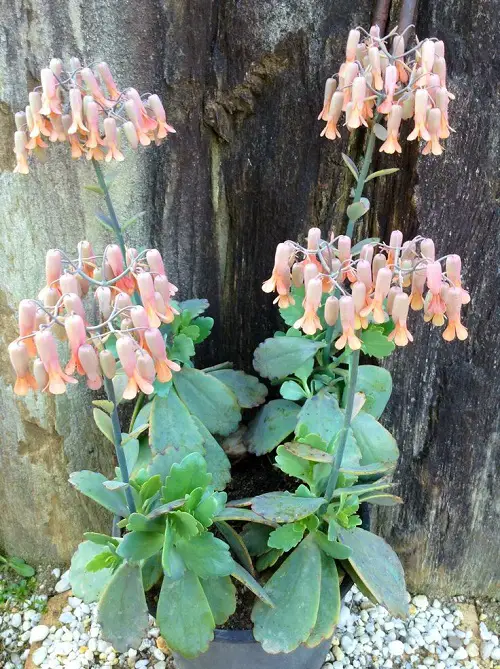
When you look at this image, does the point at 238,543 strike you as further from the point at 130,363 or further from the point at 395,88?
the point at 395,88

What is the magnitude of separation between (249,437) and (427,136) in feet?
2.24

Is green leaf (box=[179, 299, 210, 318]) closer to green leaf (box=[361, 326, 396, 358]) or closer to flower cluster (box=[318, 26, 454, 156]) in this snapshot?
green leaf (box=[361, 326, 396, 358])

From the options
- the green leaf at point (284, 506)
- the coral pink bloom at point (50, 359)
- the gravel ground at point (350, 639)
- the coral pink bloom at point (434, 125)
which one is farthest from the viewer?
the gravel ground at point (350, 639)

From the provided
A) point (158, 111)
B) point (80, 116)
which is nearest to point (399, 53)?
point (158, 111)

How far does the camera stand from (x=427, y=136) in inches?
38.2

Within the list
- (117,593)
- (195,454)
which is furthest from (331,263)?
(117,593)

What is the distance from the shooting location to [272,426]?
4.28 feet

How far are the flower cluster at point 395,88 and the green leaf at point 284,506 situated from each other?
0.59m

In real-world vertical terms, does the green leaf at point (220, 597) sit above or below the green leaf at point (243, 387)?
below

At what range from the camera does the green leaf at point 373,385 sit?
1259 mm

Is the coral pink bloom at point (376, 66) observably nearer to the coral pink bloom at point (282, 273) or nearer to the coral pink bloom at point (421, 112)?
the coral pink bloom at point (421, 112)

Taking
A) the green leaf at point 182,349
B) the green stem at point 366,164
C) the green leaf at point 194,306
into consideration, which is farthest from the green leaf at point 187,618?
the green stem at point 366,164

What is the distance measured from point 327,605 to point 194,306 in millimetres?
601

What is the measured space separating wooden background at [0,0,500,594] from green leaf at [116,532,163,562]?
1.54 feet
